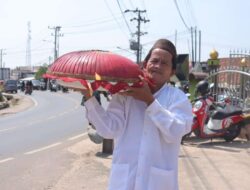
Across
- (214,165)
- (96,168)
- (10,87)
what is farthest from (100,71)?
(10,87)

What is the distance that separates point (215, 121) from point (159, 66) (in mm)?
8967

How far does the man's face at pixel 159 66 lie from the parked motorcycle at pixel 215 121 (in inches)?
342

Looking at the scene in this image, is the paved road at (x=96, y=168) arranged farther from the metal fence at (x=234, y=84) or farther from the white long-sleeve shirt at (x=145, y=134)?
the white long-sleeve shirt at (x=145, y=134)

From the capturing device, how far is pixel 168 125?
8.20ft

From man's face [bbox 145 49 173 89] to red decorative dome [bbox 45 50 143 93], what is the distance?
86 millimetres

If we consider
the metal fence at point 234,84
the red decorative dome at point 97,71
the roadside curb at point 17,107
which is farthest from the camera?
the roadside curb at point 17,107

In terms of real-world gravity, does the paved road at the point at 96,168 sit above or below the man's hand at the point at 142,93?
below

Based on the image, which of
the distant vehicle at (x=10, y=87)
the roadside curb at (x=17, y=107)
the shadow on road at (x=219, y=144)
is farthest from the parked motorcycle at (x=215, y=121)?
the distant vehicle at (x=10, y=87)

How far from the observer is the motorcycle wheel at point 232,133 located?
11445mm

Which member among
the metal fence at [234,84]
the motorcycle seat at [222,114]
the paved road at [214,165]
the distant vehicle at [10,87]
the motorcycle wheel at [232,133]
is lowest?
the distant vehicle at [10,87]

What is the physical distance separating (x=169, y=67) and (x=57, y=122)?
54.9 ft

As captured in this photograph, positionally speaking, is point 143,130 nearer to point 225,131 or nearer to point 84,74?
point 84,74

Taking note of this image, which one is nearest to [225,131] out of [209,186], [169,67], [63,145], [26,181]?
[63,145]

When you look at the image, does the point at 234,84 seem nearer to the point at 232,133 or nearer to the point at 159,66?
the point at 232,133
